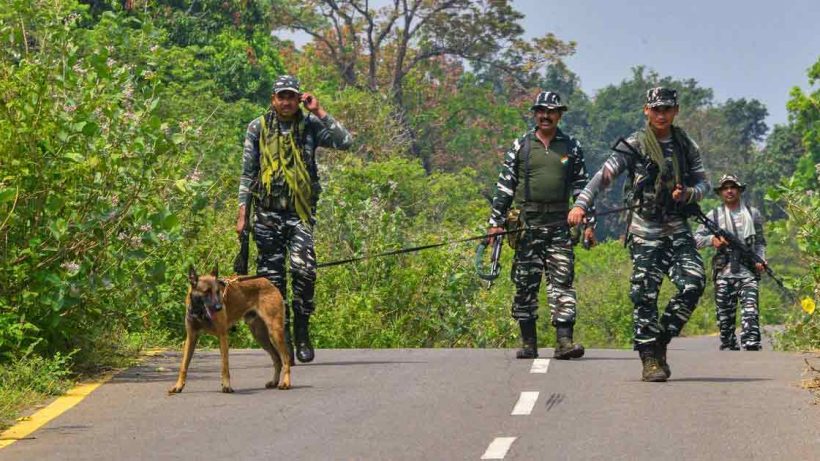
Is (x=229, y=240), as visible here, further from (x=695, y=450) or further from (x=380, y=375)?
(x=695, y=450)

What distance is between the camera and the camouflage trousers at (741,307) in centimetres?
1814

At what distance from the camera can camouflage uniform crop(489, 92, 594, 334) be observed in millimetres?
13977

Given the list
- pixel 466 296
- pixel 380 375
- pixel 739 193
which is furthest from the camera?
pixel 466 296

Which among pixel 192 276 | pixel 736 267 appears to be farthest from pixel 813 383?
pixel 736 267

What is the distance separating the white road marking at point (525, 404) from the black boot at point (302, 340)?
274 cm

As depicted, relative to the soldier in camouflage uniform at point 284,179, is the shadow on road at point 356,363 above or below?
below

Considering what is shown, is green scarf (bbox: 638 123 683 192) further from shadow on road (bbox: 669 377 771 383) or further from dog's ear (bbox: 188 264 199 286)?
dog's ear (bbox: 188 264 199 286)

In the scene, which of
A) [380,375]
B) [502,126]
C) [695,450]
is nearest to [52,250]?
[380,375]

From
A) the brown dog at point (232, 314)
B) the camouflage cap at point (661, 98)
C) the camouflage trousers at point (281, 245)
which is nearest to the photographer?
the brown dog at point (232, 314)

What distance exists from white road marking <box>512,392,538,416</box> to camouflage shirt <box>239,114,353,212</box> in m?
2.84

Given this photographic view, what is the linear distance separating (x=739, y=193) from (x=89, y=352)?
25.3 ft

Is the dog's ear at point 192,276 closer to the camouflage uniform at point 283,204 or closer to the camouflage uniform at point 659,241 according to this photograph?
the camouflage uniform at point 283,204

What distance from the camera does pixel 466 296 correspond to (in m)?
22.9

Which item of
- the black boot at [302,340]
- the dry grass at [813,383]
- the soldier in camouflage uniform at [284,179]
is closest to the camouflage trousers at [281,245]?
the soldier in camouflage uniform at [284,179]
